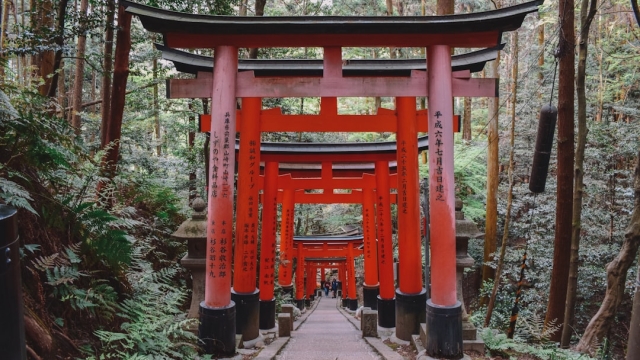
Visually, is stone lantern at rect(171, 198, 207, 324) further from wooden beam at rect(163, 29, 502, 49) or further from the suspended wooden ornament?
the suspended wooden ornament

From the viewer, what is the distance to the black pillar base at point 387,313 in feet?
31.4

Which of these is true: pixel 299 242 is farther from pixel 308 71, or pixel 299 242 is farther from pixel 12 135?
pixel 12 135

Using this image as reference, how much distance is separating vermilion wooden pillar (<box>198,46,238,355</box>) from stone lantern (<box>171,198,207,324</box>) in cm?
77

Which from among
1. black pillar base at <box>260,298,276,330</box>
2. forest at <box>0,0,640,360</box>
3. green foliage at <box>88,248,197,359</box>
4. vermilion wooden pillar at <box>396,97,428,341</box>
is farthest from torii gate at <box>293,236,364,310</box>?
green foliage at <box>88,248,197,359</box>

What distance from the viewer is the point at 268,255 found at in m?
10.5

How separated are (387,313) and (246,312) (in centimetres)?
352

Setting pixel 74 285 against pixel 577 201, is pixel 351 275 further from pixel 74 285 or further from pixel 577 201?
pixel 74 285

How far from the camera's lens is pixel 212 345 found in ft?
18.9

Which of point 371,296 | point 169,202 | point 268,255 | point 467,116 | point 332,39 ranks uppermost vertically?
point 467,116

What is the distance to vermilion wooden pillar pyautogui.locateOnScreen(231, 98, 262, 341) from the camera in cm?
743

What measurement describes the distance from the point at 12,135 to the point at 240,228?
3877 mm

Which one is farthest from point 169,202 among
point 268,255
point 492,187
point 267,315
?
point 492,187

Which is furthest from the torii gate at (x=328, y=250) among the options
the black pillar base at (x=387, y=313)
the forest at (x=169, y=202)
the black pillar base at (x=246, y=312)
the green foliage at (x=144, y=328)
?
the green foliage at (x=144, y=328)

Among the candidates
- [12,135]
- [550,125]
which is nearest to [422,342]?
[550,125]
